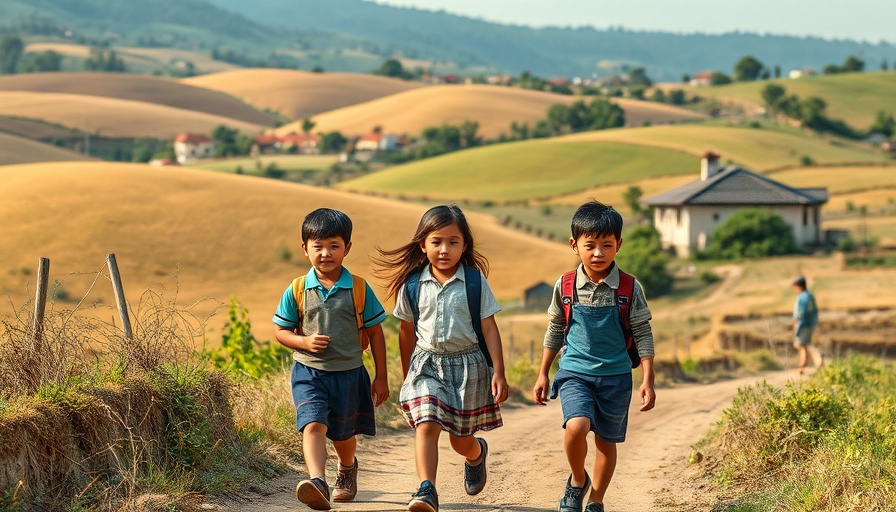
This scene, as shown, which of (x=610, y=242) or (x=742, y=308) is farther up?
(x=610, y=242)

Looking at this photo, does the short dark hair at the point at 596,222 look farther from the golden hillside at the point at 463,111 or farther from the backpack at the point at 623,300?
the golden hillside at the point at 463,111

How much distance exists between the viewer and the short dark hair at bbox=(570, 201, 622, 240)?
752 centimetres

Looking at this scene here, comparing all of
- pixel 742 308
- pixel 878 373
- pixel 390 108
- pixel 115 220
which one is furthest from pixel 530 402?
pixel 390 108

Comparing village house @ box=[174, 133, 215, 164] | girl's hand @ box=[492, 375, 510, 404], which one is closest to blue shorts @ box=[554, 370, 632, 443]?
girl's hand @ box=[492, 375, 510, 404]

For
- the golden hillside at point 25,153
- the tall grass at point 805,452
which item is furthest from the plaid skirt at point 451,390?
the golden hillside at point 25,153

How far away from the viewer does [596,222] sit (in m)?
7.54

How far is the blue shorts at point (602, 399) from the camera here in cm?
747

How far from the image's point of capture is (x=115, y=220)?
59.5 m

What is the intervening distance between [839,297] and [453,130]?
94.8m

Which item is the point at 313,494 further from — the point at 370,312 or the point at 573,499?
the point at 573,499

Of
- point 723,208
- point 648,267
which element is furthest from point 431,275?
point 723,208

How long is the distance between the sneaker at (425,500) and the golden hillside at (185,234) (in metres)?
40.1

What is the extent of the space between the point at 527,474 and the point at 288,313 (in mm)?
2800

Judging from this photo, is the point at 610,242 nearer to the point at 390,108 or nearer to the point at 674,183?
the point at 674,183
